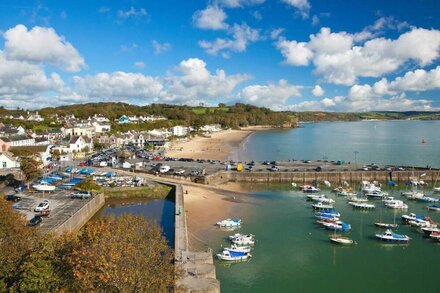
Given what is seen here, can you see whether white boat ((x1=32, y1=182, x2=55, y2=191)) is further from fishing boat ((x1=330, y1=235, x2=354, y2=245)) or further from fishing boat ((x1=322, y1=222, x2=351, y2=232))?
fishing boat ((x1=330, y1=235, x2=354, y2=245))

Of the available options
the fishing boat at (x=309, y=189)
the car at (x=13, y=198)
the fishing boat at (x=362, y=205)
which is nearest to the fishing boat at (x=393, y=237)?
the fishing boat at (x=362, y=205)

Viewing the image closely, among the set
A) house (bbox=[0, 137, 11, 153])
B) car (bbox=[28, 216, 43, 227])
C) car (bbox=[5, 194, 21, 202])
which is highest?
house (bbox=[0, 137, 11, 153])

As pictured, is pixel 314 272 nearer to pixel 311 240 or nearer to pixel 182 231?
pixel 311 240

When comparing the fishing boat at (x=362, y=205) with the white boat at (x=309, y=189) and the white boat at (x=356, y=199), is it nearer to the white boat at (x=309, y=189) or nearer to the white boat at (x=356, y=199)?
the white boat at (x=356, y=199)

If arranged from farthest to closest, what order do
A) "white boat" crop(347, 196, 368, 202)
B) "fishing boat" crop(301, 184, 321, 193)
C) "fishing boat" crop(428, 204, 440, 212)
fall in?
"fishing boat" crop(301, 184, 321, 193)
"white boat" crop(347, 196, 368, 202)
"fishing boat" crop(428, 204, 440, 212)

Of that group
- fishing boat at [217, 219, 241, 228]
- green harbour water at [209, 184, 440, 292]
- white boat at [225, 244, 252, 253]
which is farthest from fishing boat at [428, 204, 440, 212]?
white boat at [225, 244, 252, 253]

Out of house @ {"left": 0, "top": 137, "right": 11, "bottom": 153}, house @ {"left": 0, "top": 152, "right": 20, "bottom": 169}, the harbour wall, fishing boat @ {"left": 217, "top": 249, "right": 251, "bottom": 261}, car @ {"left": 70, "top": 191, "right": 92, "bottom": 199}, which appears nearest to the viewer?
fishing boat @ {"left": 217, "top": 249, "right": 251, "bottom": 261}

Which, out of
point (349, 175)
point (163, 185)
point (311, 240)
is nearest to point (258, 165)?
point (349, 175)
